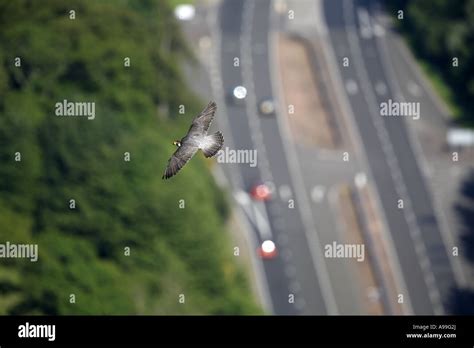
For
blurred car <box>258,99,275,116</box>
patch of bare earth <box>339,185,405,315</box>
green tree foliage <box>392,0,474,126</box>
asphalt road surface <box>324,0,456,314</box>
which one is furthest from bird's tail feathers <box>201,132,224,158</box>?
green tree foliage <box>392,0,474,126</box>

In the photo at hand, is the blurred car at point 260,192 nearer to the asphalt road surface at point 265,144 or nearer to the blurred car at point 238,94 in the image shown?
the asphalt road surface at point 265,144

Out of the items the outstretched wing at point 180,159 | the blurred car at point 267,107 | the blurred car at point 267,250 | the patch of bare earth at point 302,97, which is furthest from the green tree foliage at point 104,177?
the outstretched wing at point 180,159

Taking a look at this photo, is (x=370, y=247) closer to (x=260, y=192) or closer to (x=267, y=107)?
(x=260, y=192)

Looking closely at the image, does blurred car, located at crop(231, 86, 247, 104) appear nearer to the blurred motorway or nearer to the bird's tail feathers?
the blurred motorway
